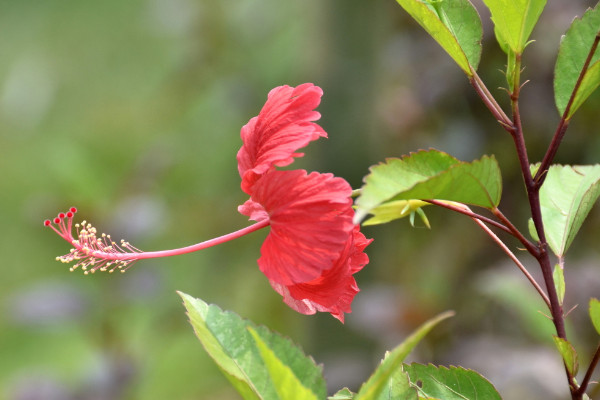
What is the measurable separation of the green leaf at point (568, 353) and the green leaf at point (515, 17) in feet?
0.65

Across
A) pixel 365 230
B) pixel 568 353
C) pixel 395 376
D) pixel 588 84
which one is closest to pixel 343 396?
pixel 395 376

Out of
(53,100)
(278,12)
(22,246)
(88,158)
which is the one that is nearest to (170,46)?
(53,100)

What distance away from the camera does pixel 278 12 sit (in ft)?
7.64

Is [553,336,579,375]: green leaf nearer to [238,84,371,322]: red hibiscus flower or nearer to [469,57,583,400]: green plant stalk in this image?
[469,57,583,400]: green plant stalk

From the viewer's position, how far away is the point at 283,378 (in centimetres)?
41

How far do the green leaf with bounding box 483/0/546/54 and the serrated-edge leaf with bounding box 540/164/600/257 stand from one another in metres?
0.11

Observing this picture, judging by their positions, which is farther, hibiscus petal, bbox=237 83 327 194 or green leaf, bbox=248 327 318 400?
hibiscus petal, bbox=237 83 327 194

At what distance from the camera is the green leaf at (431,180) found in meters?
0.41

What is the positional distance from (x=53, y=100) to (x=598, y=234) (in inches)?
131

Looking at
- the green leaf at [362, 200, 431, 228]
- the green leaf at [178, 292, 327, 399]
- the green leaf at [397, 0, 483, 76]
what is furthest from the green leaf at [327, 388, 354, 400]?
the green leaf at [397, 0, 483, 76]

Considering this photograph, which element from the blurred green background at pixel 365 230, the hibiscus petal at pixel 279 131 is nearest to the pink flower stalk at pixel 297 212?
the hibiscus petal at pixel 279 131

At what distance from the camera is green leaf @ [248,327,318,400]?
406 millimetres

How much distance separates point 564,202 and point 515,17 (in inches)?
6.6

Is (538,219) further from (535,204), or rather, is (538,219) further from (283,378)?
(283,378)
